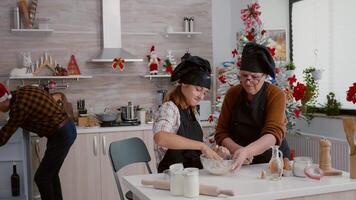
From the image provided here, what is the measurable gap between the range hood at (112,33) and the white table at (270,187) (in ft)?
9.63

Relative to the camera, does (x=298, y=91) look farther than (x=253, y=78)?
Yes

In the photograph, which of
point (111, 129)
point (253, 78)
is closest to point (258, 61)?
point (253, 78)

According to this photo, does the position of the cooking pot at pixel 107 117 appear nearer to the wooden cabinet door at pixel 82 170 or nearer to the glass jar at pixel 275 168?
the wooden cabinet door at pixel 82 170

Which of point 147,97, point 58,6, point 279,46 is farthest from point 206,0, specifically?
point 58,6

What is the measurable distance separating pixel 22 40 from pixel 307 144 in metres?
3.31

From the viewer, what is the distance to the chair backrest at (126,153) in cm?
268

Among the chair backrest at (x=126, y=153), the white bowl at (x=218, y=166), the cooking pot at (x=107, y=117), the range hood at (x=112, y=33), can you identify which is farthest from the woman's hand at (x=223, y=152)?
the range hood at (x=112, y=33)

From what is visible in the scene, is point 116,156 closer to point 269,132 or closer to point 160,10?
point 269,132

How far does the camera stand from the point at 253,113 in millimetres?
2410

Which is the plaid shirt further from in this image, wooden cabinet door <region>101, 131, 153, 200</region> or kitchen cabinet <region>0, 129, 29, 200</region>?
wooden cabinet door <region>101, 131, 153, 200</region>

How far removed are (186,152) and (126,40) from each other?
114 inches

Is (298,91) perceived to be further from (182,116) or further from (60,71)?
(60,71)

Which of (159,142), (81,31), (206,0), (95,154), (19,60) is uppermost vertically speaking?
(206,0)

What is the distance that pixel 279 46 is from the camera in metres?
5.14
